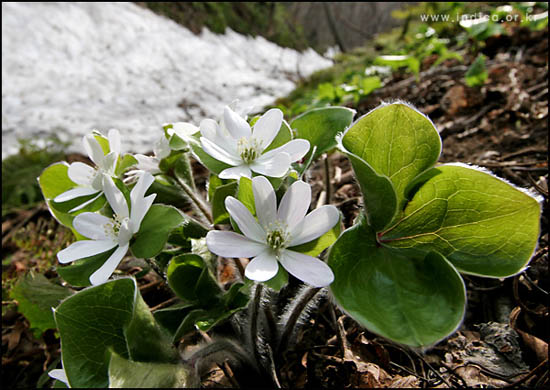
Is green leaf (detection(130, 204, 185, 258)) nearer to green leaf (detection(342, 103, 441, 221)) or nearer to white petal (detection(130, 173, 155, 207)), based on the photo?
white petal (detection(130, 173, 155, 207))

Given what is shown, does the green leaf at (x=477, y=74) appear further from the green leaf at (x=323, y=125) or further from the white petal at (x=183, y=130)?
the white petal at (x=183, y=130)

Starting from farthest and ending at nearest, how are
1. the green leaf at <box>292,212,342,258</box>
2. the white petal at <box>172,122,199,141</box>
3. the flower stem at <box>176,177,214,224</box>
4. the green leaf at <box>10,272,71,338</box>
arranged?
the green leaf at <box>10,272,71,338</box>, the flower stem at <box>176,177,214,224</box>, the white petal at <box>172,122,199,141</box>, the green leaf at <box>292,212,342,258</box>

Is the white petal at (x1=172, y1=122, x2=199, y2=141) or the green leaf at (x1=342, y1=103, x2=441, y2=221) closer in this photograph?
the green leaf at (x1=342, y1=103, x2=441, y2=221)

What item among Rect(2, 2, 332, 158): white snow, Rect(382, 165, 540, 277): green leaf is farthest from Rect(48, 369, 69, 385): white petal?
Rect(2, 2, 332, 158): white snow

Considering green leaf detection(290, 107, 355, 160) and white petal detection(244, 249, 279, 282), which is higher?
green leaf detection(290, 107, 355, 160)

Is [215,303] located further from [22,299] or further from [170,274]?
[22,299]

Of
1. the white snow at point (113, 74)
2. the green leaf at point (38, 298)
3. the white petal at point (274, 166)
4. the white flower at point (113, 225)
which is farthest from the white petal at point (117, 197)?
the white snow at point (113, 74)

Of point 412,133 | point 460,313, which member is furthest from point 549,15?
point 460,313
